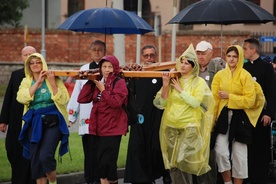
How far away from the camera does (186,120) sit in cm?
963

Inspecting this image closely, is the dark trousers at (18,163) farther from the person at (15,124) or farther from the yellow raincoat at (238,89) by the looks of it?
the yellow raincoat at (238,89)

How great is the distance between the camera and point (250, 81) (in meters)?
10.2

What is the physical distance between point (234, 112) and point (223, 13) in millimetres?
1731

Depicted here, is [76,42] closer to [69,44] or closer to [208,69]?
[69,44]

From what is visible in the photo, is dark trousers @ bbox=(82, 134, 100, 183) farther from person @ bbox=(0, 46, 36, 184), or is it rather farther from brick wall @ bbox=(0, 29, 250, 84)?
brick wall @ bbox=(0, 29, 250, 84)

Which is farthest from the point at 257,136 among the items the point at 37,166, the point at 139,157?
the point at 37,166

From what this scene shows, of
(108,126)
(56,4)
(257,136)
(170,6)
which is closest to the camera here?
(108,126)

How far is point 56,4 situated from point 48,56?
402 inches

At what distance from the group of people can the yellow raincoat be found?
0.01m

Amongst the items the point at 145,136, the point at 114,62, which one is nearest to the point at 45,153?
the point at 114,62

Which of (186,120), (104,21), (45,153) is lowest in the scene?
(45,153)

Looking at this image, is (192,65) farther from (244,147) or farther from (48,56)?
(48,56)

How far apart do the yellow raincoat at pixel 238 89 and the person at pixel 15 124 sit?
7.54 feet

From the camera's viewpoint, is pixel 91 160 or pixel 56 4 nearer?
pixel 91 160
